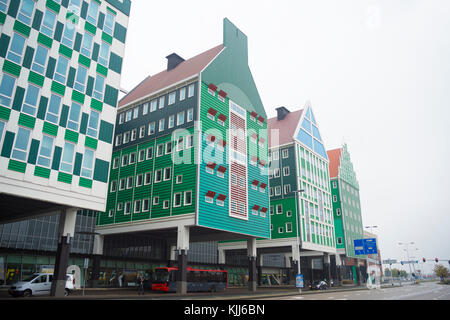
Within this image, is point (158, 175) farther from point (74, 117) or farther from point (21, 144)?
point (21, 144)

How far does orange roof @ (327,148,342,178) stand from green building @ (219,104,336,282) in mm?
10550

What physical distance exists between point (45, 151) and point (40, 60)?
26.3ft

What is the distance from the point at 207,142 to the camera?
42750 millimetres

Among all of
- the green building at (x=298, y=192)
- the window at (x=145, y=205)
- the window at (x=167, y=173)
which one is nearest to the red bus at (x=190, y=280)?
the window at (x=145, y=205)

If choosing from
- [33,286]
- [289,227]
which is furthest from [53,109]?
[289,227]

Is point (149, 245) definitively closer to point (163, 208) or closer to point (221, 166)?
point (163, 208)

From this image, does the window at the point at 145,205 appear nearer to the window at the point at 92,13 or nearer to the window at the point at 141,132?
the window at the point at 141,132

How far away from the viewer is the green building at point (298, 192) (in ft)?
201

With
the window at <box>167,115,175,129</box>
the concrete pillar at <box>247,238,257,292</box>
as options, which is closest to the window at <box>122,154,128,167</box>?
the window at <box>167,115,175,129</box>

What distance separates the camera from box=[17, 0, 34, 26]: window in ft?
95.8

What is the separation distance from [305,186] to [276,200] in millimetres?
6049

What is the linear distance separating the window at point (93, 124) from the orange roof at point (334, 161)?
64585mm

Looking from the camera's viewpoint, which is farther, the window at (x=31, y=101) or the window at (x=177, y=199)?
the window at (x=177, y=199)
